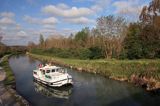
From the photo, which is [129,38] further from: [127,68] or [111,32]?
[127,68]

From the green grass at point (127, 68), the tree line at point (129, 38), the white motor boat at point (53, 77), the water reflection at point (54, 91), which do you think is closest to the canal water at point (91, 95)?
the water reflection at point (54, 91)

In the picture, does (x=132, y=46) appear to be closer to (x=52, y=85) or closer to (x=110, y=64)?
(x=110, y=64)

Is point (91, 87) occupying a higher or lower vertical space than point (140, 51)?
lower

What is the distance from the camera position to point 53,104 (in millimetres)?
23594

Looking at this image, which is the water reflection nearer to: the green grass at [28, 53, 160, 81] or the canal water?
the canal water

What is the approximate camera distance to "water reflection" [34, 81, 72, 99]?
27788 mm

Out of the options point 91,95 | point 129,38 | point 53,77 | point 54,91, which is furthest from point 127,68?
point 129,38

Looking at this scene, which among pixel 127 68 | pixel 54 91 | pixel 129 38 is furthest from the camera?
pixel 129 38

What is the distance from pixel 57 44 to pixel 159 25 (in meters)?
71.8

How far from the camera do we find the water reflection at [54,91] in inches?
1094

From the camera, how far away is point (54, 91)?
30203 mm

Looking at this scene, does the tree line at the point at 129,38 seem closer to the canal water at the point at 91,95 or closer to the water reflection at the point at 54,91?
the canal water at the point at 91,95

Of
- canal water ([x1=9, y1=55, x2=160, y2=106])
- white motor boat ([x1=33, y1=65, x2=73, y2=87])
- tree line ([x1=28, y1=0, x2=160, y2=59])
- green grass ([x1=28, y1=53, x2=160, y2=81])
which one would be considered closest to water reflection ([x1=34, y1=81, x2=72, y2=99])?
canal water ([x1=9, y1=55, x2=160, y2=106])

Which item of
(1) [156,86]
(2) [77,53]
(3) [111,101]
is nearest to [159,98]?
(1) [156,86]
